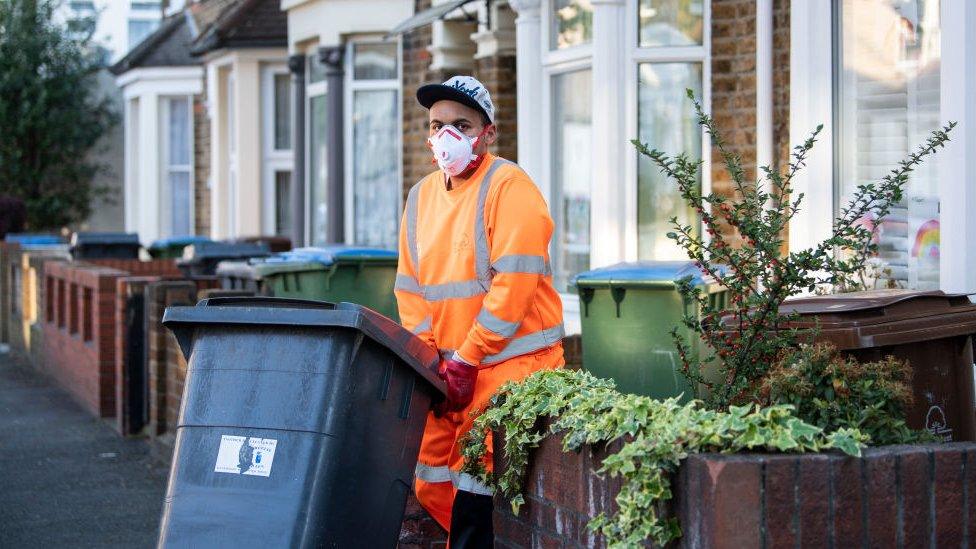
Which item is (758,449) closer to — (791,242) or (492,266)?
(492,266)

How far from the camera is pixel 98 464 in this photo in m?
8.88

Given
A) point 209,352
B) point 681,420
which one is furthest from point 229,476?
point 681,420

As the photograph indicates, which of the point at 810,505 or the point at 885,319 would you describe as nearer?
the point at 810,505

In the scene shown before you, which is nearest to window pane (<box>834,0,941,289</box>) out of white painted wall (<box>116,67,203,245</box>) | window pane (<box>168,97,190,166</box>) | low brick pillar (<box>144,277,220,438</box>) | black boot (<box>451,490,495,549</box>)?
black boot (<box>451,490,495,549</box>)

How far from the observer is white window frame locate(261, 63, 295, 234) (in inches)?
714

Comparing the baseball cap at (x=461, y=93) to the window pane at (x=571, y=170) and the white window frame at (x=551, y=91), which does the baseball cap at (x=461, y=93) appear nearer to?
the white window frame at (x=551, y=91)

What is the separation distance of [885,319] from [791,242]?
10.0 ft

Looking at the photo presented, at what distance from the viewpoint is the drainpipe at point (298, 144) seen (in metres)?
15.4

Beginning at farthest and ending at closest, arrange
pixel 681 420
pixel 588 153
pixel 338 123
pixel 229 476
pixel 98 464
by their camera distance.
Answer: pixel 338 123 → pixel 588 153 → pixel 98 464 → pixel 229 476 → pixel 681 420

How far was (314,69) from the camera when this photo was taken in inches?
603

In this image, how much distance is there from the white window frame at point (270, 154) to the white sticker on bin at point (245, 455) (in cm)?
1415

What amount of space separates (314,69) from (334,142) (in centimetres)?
125

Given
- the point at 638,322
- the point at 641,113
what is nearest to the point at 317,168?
the point at 641,113

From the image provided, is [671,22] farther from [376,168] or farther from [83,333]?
[376,168]
